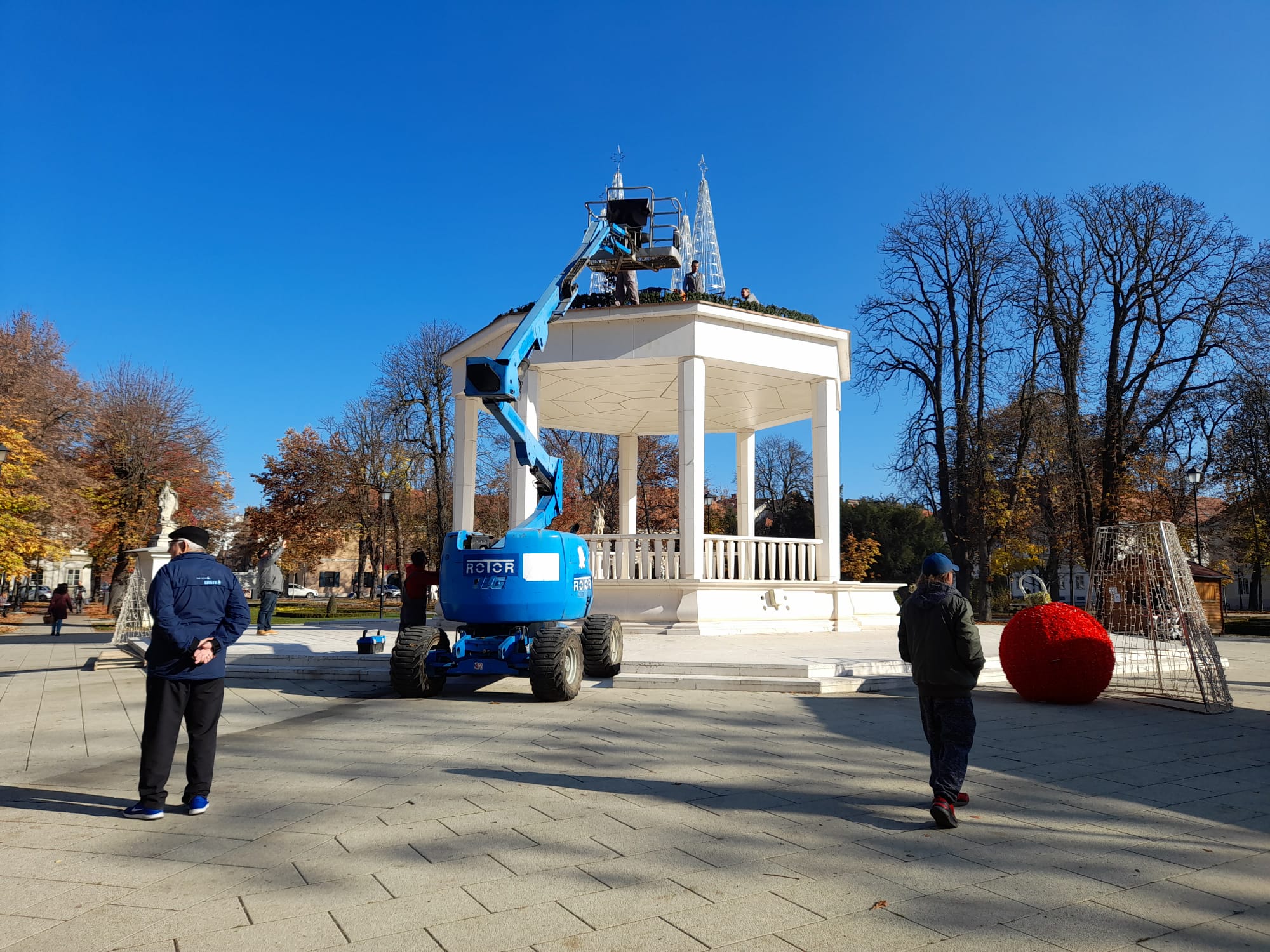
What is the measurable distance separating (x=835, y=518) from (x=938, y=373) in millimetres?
14754

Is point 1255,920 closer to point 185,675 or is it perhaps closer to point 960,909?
point 960,909

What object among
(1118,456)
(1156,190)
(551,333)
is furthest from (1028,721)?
(1156,190)

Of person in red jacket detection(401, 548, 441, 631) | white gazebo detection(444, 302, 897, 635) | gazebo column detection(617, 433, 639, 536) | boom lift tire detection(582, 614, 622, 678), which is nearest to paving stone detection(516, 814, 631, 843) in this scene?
boom lift tire detection(582, 614, 622, 678)

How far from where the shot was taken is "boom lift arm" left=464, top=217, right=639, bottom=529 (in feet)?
30.9

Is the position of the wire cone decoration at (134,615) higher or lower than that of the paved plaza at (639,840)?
higher

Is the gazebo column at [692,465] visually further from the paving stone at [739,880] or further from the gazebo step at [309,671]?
the paving stone at [739,880]

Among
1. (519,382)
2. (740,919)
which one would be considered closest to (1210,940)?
(740,919)

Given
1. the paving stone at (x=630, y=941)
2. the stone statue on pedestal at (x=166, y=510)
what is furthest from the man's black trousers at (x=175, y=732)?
the stone statue on pedestal at (x=166, y=510)

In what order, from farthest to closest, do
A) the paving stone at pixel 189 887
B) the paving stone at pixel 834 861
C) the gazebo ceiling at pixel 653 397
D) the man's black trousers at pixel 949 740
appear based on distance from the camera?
1. the gazebo ceiling at pixel 653 397
2. the man's black trousers at pixel 949 740
3. the paving stone at pixel 834 861
4. the paving stone at pixel 189 887

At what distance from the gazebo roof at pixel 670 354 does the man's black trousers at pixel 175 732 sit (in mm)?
12099

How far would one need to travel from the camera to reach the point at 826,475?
17.4 metres

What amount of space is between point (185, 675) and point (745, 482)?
17.9 m

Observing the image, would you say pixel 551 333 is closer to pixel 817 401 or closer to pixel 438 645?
pixel 817 401

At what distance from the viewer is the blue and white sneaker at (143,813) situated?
491cm
